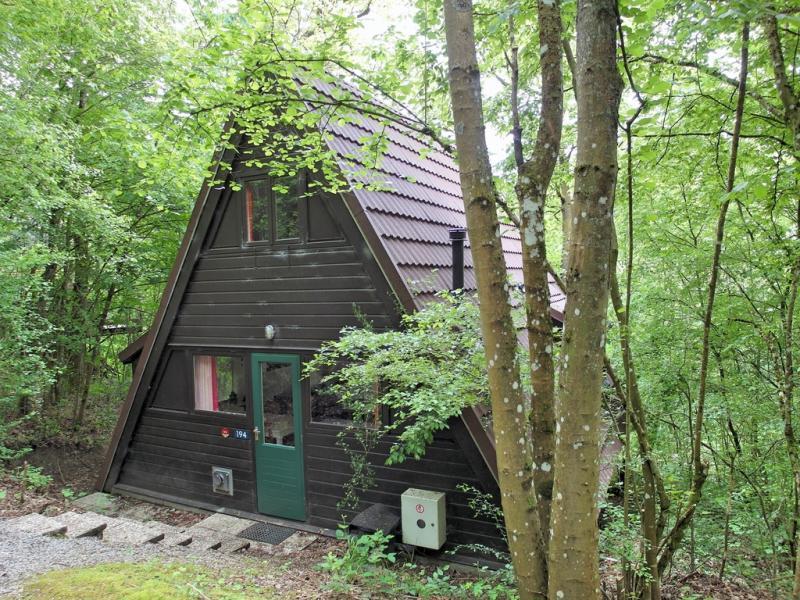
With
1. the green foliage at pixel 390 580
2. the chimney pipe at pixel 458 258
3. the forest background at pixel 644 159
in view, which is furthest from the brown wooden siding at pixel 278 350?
the forest background at pixel 644 159

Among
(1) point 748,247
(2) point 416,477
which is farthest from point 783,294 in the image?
(2) point 416,477

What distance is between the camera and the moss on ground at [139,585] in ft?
9.91

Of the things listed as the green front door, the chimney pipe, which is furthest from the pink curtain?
the chimney pipe

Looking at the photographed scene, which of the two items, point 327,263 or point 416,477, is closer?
point 416,477

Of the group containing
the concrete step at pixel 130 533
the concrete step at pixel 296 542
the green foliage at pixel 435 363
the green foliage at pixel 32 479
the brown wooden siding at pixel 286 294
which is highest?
the brown wooden siding at pixel 286 294

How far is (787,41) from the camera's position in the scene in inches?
118

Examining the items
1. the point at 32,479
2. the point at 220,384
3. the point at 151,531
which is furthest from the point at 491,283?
the point at 32,479

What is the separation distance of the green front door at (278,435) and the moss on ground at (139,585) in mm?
2502

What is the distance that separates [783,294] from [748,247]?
1.35 feet

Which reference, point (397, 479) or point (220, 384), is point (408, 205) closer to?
point (397, 479)

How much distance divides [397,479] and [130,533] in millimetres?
2699

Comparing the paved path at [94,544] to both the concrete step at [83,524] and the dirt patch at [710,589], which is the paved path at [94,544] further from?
the dirt patch at [710,589]

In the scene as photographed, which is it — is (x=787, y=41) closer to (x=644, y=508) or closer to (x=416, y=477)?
(x=644, y=508)

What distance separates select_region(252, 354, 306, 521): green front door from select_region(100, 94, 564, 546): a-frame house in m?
0.02
